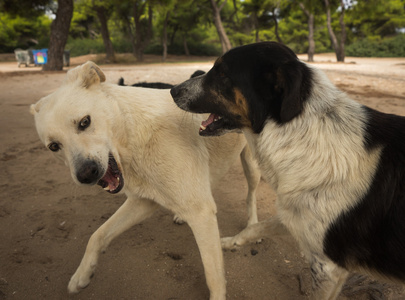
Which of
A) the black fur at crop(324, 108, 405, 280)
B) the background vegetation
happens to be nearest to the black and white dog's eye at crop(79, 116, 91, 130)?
the black fur at crop(324, 108, 405, 280)

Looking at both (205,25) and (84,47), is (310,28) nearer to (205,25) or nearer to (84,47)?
(205,25)

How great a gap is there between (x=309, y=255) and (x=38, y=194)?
3.21 meters

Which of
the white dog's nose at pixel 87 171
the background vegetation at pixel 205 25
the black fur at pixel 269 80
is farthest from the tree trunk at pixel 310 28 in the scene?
the white dog's nose at pixel 87 171

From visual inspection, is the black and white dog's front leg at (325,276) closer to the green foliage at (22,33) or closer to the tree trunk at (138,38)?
the tree trunk at (138,38)

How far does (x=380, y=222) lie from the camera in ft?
5.47

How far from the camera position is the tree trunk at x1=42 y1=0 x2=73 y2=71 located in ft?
51.3

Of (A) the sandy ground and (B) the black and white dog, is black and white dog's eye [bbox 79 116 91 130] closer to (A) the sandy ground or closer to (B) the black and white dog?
(B) the black and white dog

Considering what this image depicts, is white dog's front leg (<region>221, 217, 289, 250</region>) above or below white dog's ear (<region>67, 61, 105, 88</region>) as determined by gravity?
below

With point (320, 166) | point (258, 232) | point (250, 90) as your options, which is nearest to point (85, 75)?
point (250, 90)

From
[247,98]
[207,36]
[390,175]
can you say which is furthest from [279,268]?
[207,36]

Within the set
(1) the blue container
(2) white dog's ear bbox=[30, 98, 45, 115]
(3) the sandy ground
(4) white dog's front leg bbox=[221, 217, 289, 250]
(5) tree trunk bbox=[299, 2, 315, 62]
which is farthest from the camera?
(5) tree trunk bbox=[299, 2, 315, 62]

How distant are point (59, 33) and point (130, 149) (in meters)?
17.1

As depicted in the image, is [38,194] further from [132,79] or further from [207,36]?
[207,36]

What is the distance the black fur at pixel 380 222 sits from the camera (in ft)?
5.36
